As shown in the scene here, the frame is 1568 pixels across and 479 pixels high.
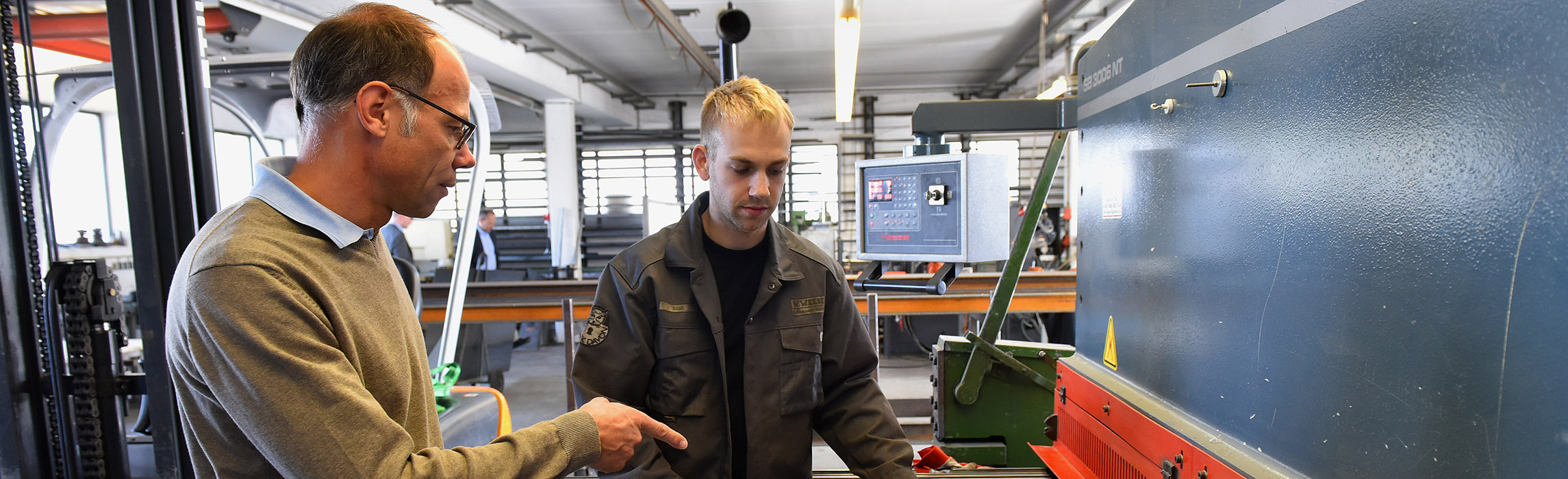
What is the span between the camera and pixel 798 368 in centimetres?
144

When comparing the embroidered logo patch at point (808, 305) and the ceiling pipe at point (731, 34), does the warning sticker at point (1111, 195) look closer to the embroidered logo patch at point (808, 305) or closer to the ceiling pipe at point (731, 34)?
the embroidered logo patch at point (808, 305)

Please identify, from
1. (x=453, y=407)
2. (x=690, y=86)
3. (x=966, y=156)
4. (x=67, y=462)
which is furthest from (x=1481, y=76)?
(x=690, y=86)

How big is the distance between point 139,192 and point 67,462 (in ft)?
2.70

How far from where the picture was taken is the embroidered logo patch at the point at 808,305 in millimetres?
1460

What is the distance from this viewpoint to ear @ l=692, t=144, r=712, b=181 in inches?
59.7

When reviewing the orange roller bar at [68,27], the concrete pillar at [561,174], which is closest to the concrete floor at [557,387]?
the concrete pillar at [561,174]

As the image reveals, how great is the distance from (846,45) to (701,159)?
315 cm

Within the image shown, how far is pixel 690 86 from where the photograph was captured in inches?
382

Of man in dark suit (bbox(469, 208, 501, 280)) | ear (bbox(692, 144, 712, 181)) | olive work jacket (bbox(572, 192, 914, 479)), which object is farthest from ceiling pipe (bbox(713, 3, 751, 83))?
man in dark suit (bbox(469, 208, 501, 280))

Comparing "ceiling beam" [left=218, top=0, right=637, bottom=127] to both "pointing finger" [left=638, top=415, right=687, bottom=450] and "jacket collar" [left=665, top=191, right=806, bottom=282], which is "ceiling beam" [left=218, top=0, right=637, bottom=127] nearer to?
"jacket collar" [left=665, top=191, right=806, bottom=282]

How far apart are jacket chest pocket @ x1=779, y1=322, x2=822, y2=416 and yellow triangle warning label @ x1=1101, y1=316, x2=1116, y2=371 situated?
733mm

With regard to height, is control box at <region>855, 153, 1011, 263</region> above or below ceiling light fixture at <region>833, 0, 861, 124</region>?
below

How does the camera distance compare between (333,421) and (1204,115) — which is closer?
(333,421)

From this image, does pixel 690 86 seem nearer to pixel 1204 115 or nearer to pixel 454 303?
pixel 454 303
